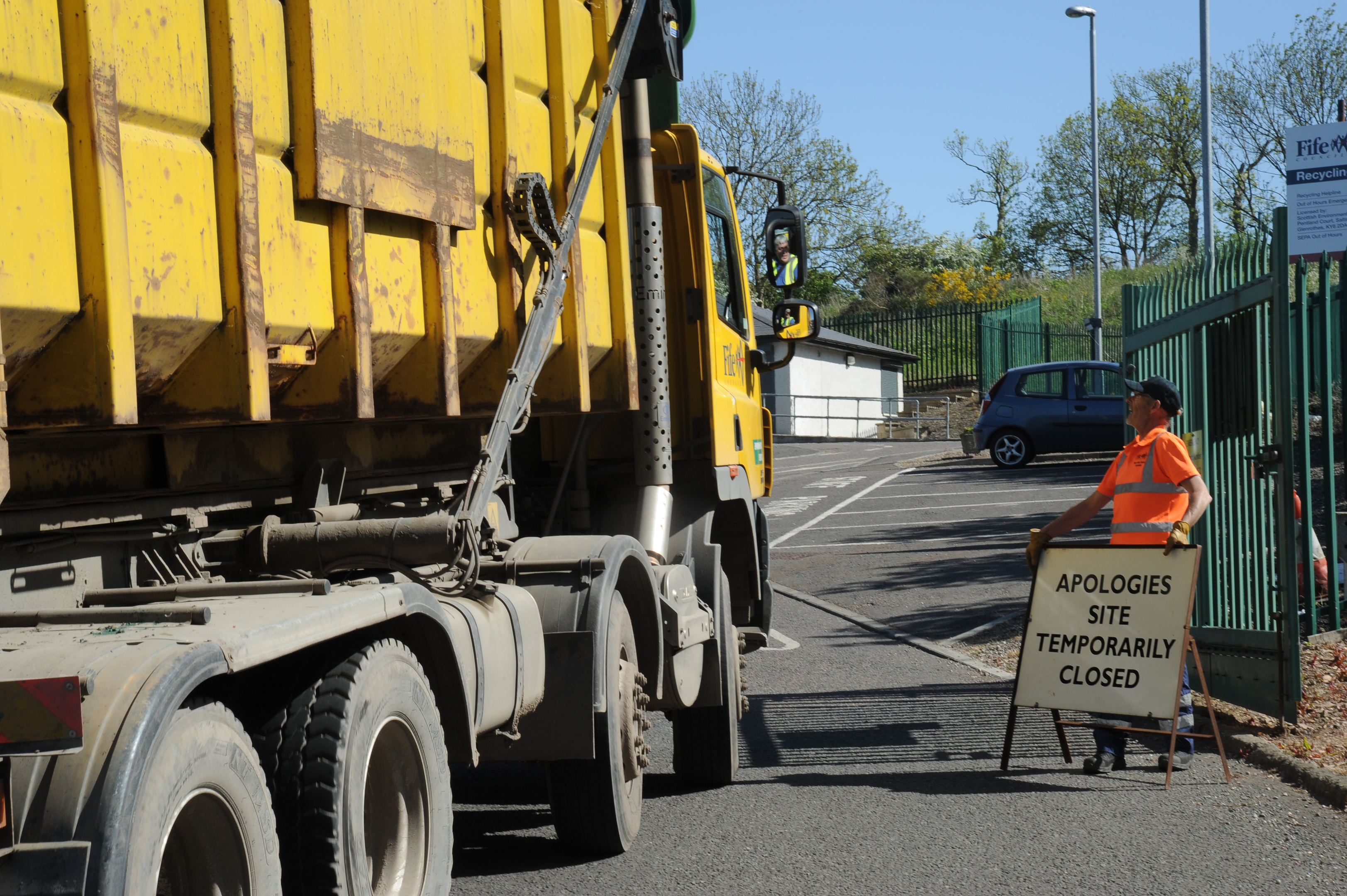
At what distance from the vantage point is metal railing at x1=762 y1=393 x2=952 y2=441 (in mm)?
38719

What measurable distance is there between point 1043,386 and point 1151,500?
1793 cm

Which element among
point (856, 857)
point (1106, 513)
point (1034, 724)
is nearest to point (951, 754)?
point (1034, 724)

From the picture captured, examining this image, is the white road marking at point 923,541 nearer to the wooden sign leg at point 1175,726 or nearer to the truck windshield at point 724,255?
the truck windshield at point 724,255

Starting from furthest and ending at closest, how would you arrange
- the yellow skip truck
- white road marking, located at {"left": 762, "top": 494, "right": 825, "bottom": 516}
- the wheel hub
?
white road marking, located at {"left": 762, "top": 494, "right": 825, "bottom": 516} < the wheel hub < the yellow skip truck

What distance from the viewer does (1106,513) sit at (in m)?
17.4

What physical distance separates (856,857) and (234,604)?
2886 mm

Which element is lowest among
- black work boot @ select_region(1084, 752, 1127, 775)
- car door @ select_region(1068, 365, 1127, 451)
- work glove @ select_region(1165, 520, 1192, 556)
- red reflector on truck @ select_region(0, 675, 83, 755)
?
black work boot @ select_region(1084, 752, 1127, 775)

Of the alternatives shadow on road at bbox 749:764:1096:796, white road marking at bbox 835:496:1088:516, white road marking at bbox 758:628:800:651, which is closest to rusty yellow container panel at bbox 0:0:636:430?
shadow on road at bbox 749:764:1096:796

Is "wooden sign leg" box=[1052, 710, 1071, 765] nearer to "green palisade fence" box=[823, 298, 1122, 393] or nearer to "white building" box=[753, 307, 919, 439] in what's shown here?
"white building" box=[753, 307, 919, 439]

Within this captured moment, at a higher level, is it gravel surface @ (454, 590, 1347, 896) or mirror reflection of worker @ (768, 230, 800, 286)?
mirror reflection of worker @ (768, 230, 800, 286)

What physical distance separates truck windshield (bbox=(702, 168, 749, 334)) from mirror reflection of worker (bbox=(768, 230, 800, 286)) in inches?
7.7

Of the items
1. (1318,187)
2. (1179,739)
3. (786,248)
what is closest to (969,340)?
(1318,187)

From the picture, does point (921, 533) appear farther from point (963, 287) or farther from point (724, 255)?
point (963, 287)

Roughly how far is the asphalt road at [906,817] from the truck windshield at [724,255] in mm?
2337
